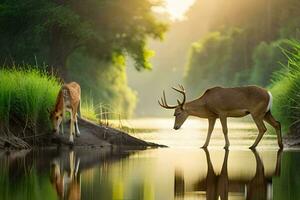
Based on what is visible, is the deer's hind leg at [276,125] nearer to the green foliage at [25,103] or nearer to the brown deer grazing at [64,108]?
the brown deer grazing at [64,108]

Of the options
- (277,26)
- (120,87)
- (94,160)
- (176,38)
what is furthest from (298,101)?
(176,38)

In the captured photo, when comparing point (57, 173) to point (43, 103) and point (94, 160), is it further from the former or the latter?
point (43, 103)

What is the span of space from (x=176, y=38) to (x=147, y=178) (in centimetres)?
16364

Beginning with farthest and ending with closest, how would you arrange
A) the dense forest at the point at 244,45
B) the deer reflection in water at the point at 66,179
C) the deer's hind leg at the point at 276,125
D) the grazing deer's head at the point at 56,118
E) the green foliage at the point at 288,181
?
the dense forest at the point at 244,45 < the deer's hind leg at the point at 276,125 < the grazing deer's head at the point at 56,118 < the deer reflection in water at the point at 66,179 < the green foliage at the point at 288,181

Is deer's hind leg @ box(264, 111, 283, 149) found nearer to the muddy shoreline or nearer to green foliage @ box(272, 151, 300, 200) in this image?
green foliage @ box(272, 151, 300, 200)

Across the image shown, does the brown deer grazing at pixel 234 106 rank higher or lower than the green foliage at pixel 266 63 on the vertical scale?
lower

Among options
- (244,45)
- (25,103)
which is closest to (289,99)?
(25,103)

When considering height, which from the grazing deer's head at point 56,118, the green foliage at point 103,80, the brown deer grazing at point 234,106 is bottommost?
the grazing deer's head at point 56,118

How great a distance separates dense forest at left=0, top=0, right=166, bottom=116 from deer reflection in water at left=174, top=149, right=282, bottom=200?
76.9 feet

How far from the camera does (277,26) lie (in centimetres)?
7875

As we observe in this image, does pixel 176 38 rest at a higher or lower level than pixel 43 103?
higher

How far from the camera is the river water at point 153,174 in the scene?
11.5 metres

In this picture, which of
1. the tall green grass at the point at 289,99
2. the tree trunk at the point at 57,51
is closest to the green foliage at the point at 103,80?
the tree trunk at the point at 57,51

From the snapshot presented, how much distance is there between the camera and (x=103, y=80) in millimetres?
55031
